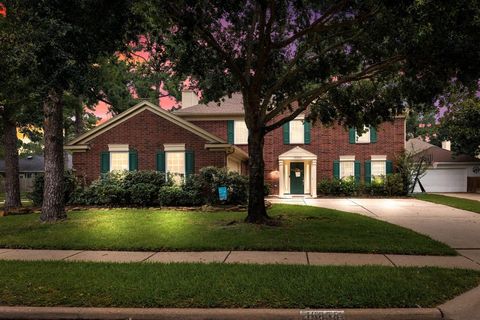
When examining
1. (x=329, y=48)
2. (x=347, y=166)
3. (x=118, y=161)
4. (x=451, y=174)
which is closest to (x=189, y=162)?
(x=118, y=161)

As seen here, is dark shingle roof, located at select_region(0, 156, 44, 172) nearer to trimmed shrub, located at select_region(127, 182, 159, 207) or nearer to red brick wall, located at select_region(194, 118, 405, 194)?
red brick wall, located at select_region(194, 118, 405, 194)

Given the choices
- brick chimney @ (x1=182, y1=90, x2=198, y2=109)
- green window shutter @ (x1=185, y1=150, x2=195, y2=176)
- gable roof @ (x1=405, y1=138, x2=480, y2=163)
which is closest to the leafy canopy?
green window shutter @ (x1=185, y1=150, x2=195, y2=176)

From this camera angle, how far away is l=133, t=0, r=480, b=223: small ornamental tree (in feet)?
27.2

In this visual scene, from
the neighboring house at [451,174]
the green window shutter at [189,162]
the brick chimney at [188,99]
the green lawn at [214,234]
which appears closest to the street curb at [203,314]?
the green lawn at [214,234]

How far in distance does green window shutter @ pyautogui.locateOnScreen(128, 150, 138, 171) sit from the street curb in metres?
15.1

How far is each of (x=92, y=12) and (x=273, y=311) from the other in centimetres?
710

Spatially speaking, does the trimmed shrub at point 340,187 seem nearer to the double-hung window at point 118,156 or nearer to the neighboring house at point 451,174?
the neighboring house at point 451,174

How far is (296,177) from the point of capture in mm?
25922

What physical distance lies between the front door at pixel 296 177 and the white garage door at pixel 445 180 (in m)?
11.3

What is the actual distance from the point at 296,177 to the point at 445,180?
522 inches

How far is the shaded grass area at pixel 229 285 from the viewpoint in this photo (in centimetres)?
496

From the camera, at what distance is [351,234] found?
383 inches

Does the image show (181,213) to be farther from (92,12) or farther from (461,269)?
(461,269)

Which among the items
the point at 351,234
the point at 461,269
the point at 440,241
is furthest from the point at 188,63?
the point at 461,269
